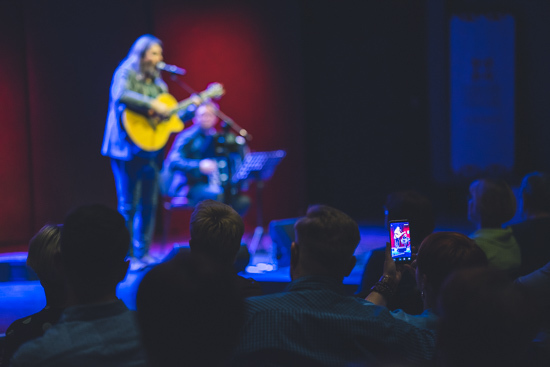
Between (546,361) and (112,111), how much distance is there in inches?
153

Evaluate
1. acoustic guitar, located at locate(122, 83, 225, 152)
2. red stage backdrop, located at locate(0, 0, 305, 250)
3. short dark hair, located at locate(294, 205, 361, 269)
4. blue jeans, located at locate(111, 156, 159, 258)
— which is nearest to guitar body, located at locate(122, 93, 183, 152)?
acoustic guitar, located at locate(122, 83, 225, 152)

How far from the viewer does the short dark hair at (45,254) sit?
1.74 m

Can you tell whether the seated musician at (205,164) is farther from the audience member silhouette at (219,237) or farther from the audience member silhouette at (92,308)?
the audience member silhouette at (92,308)

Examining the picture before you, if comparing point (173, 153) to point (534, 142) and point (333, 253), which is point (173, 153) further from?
point (534, 142)

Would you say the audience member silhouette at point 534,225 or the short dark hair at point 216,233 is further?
the audience member silhouette at point 534,225

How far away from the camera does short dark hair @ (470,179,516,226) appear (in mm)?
2764

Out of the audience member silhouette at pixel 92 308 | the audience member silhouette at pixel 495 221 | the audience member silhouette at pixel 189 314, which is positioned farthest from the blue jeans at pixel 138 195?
the audience member silhouette at pixel 189 314

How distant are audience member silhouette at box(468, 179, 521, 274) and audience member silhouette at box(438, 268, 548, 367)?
171 cm

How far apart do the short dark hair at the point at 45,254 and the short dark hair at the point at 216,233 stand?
1.43 ft

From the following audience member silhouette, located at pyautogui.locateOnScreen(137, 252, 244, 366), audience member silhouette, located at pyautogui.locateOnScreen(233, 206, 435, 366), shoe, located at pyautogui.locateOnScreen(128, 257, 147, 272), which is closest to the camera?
audience member silhouette, located at pyautogui.locateOnScreen(137, 252, 244, 366)

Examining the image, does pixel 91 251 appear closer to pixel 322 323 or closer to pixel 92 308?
pixel 92 308

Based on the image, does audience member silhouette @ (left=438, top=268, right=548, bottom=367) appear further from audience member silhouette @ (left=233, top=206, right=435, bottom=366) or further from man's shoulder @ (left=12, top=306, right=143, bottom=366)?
man's shoulder @ (left=12, top=306, right=143, bottom=366)

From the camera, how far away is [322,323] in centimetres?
145

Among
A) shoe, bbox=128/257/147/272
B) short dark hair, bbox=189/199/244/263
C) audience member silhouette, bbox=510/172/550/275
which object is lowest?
shoe, bbox=128/257/147/272
